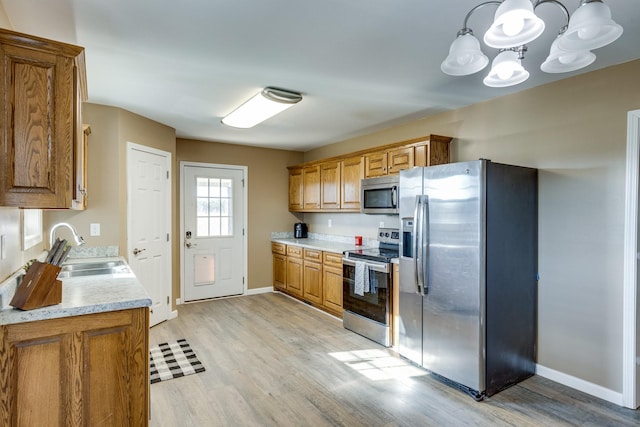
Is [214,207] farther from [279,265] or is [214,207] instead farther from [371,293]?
[371,293]

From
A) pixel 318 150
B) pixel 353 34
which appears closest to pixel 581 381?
pixel 353 34

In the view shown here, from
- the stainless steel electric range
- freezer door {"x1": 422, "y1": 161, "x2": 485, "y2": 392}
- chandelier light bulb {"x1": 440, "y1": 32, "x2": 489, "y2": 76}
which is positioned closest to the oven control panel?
the stainless steel electric range

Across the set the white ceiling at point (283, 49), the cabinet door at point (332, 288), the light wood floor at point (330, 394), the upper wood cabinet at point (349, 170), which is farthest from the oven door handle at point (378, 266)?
the white ceiling at point (283, 49)

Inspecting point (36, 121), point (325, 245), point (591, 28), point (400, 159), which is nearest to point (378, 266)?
point (400, 159)

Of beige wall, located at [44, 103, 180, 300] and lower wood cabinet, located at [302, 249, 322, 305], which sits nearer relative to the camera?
beige wall, located at [44, 103, 180, 300]

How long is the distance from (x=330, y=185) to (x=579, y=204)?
2979mm

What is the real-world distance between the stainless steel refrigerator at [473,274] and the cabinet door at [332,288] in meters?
1.28

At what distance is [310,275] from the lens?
491cm

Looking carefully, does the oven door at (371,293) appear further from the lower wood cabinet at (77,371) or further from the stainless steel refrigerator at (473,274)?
the lower wood cabinet at (77,371)

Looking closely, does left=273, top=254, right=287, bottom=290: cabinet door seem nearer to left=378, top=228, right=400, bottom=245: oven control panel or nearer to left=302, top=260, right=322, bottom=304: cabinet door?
left=302, top=260, right=322, bottom=304: cabinet door

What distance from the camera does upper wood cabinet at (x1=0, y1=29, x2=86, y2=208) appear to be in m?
1.54

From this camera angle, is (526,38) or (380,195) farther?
(380,195)

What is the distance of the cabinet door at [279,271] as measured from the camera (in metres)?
5.56

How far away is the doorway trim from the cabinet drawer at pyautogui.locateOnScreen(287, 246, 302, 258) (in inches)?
144
